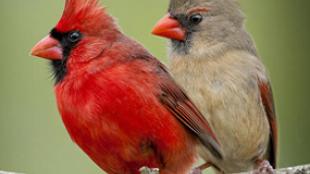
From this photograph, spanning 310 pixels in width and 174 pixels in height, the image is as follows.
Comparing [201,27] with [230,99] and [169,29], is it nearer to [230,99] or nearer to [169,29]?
[169,29]

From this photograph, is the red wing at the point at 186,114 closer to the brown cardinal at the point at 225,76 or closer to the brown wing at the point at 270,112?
the brown cardinal at the point at 225,76

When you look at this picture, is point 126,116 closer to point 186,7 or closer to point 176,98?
point 176,98

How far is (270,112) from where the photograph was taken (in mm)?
6746

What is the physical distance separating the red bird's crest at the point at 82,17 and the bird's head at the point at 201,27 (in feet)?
3.20

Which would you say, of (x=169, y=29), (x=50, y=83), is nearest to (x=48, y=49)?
(x=50, y=83)

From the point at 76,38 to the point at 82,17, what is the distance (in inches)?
4.5

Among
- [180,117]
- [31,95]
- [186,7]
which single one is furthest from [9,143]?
[180,117]

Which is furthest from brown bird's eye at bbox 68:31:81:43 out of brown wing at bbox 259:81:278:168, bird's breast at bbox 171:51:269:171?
brown wing at bbox 259:81:278:168

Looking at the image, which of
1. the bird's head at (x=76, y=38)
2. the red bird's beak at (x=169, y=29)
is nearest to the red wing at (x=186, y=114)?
the bird's head at (x=76, y=38)

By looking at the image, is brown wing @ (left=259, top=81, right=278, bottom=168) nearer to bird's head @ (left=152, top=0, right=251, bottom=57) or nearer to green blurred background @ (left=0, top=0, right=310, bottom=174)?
green blurred background @ (left=0, top=0, right=310, bottom=174)

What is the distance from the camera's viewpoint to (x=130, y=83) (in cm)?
542

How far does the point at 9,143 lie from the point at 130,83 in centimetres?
201

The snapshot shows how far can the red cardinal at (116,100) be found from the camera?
5328 millimetres

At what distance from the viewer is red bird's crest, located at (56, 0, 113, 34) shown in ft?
18.4
